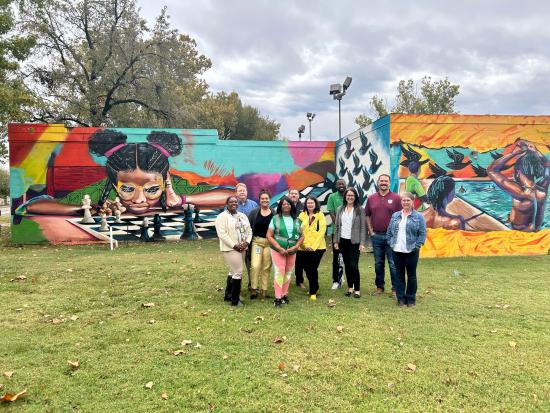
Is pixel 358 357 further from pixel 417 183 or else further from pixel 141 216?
pixel 141 216

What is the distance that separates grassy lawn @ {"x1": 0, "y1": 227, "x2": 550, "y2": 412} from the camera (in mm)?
3178

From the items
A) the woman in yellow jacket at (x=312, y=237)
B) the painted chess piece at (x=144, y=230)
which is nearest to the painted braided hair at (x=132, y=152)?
the painted chess piece at (x=144, y=230)

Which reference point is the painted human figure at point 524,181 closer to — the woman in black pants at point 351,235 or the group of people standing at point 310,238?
the group of people standing at point 310,238

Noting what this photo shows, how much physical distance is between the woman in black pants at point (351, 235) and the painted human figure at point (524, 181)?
18.8 feet

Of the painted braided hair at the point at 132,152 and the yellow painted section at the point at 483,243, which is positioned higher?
the painted braided hair at the point at 132,152

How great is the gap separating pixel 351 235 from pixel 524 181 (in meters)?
6.59

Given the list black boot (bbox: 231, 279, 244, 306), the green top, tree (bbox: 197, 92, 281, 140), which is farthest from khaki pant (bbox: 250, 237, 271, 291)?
tree (bbox: 197, 92, 281, 140)

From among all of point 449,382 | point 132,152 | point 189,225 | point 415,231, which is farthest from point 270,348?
point 132,152

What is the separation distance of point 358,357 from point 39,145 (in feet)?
38.7

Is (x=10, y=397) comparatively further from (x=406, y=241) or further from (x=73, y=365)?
(x=406, y=241)

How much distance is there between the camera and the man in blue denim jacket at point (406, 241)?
5.36 meters


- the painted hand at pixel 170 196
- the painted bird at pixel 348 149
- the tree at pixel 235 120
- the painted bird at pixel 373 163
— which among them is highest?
the tree at pixel 235 120

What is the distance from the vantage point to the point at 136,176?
41.2 ft

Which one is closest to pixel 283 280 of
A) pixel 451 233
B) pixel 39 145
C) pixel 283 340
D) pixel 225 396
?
pixel 283 340
